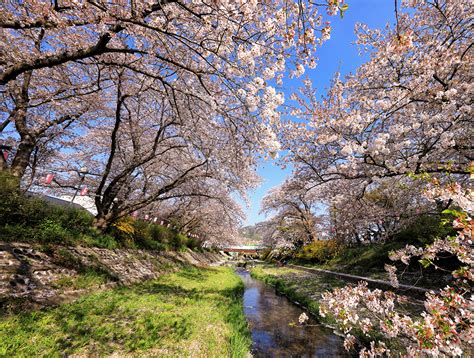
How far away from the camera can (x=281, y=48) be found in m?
4.36

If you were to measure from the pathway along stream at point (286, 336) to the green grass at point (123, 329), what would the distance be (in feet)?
2.71

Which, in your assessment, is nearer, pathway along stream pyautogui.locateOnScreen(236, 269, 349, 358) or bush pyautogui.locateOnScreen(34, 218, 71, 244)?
pathway along stream pyautogui.locateOnScreen(236, 269, 349, 358)

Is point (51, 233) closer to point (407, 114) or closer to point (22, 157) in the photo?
point (22, 157)

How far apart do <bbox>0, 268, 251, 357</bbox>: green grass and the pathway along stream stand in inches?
32.5

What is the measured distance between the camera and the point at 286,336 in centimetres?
725

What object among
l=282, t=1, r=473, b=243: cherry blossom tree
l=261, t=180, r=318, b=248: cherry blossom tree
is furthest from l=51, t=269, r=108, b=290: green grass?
l=261, t=180, r=318, b=248: cherry blossom tree

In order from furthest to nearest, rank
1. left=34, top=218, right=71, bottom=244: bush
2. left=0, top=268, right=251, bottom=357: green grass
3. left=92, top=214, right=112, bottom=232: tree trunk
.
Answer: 1. left=92, top=214, right=112, bottom=232: tree trunk
2. left=34, top=218, right=71, bottom=244: bush
3. left=0, top=268, right=251, bottom=357: green grass

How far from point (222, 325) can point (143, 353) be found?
2.77 m

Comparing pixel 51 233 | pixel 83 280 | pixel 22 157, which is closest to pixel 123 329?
pixel 83 280

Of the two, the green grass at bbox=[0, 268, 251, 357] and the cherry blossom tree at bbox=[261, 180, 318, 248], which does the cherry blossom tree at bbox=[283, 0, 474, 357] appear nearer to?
the green grass at bbox=[0, 268, 251, 357]

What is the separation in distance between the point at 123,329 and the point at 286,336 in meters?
5.29

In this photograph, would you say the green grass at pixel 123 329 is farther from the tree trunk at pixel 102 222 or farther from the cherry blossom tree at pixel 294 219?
the cherry blossom tree at pixel 294 219

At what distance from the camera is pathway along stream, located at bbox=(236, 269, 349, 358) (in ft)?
20.2

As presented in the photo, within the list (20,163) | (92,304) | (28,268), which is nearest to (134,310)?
(92,304)
